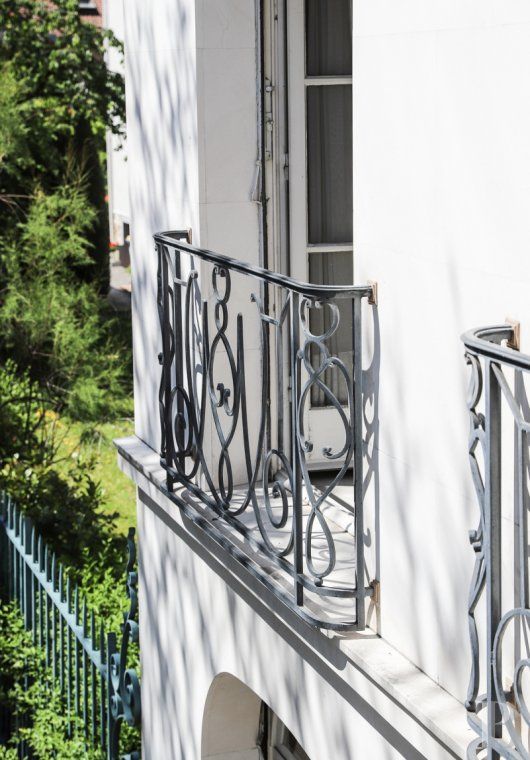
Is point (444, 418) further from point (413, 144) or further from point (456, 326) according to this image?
point (413, 144)

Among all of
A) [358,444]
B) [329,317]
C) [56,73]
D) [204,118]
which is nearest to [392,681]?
[358,444]

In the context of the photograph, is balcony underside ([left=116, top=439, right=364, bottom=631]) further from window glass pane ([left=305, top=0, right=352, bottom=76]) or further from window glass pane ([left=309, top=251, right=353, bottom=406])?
window glass pane ([left=305, top=0, right=352, bottom=76])

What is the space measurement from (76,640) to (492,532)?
5.02 metres

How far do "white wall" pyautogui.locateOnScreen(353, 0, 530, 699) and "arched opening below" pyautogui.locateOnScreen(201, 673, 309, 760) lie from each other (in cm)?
212

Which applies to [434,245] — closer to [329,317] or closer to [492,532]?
[492,532]

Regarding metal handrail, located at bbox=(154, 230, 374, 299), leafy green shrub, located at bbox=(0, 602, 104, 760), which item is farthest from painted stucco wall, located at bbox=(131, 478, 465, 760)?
leafy green shrub, located at bbox=(0, 602, 104, 760)

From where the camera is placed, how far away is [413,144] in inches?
128

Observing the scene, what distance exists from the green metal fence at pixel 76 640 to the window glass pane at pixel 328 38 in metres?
2.87

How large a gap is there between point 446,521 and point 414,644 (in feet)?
1.44

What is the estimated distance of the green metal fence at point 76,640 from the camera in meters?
6.59

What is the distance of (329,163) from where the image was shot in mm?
5234

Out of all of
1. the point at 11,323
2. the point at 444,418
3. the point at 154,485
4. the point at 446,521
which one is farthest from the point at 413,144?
the point at 11,323

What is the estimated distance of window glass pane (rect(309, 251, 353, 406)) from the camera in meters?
5.26

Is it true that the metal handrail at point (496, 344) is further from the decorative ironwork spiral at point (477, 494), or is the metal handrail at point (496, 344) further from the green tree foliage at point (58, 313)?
the green tree foliage at point (58, 313)
